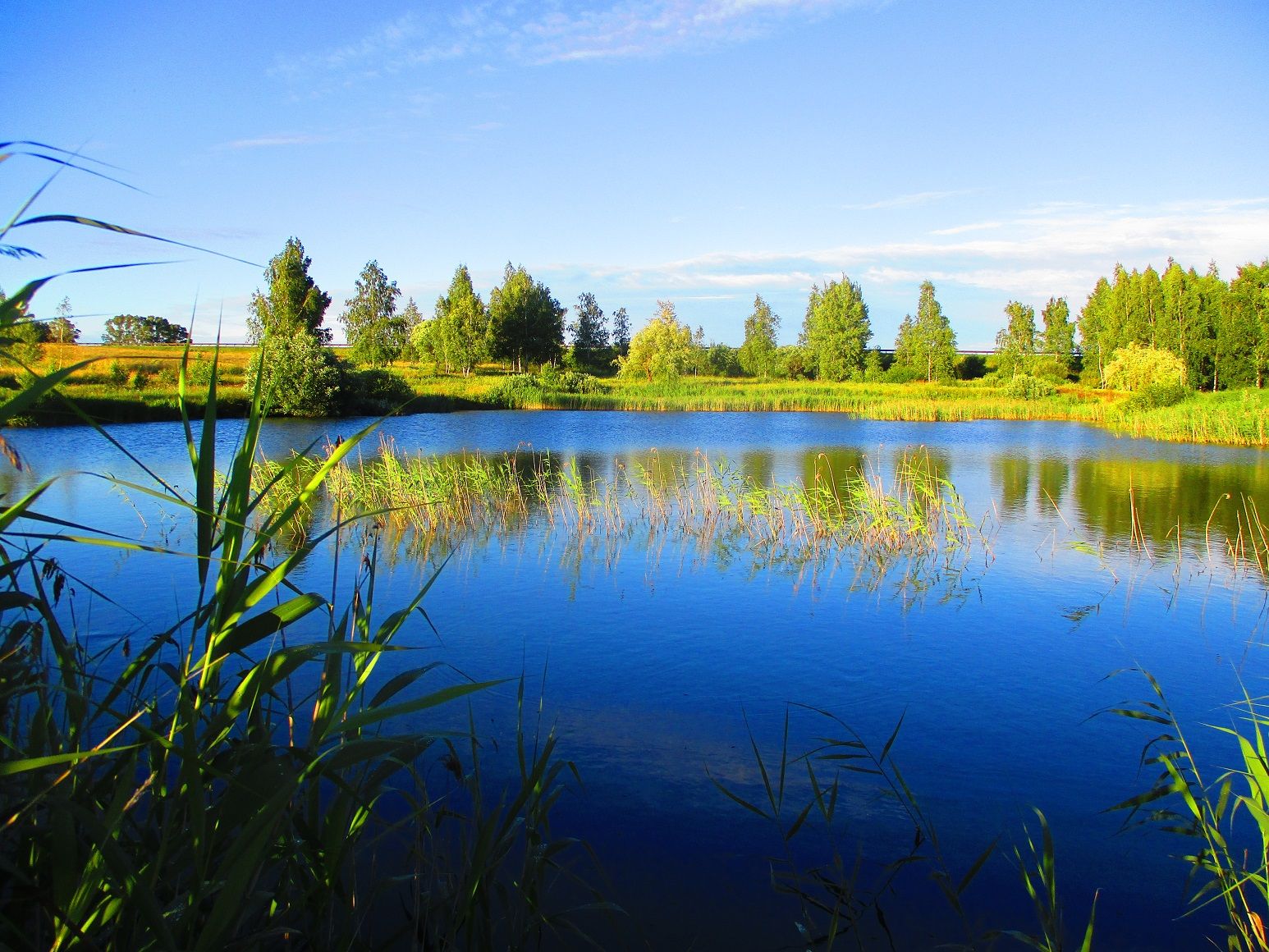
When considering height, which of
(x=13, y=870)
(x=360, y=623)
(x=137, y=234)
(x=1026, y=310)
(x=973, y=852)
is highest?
(x=1026, y=310)

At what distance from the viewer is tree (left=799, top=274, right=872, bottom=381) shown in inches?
2229

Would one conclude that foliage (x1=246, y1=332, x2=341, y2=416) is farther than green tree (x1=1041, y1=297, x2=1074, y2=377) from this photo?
No

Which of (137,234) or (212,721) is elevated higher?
(137,234)

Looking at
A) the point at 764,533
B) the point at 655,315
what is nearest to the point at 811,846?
the point at 764,533

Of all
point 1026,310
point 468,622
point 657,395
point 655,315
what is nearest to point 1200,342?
point 1026,310

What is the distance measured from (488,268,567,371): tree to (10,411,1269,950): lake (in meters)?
41.1

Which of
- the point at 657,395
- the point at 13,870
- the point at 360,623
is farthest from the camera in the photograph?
the point at 657,395

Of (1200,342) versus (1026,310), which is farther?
(1026,310)

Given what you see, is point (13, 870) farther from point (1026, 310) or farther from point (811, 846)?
point (1026, 310)

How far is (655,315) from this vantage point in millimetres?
57250

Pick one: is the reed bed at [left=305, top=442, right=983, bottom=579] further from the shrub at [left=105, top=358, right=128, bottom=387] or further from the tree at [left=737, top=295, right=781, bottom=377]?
the tree at [left=737, top=295, right=781, bottom=377]

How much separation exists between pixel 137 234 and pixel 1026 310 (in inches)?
2057

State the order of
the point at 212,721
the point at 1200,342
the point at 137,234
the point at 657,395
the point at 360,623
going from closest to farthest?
the point at 137,234 → the point at 212,721 → the point at 360,623 → the point at 1200,342 → the point at 657,395

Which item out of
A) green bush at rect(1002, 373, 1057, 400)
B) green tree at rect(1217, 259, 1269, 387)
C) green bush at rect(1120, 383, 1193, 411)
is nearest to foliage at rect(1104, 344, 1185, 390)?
green bush at rect(1120, 383, 1193, 411)
